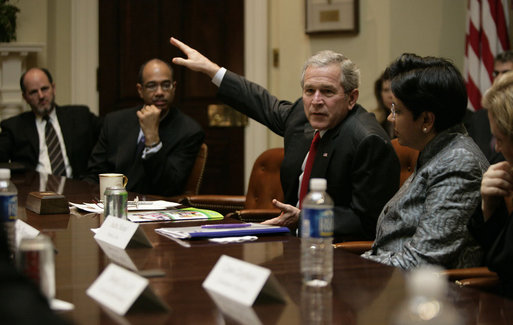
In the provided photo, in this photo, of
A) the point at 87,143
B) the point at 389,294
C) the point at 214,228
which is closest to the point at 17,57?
the point at 87,143

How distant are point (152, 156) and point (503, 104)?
8.01ft

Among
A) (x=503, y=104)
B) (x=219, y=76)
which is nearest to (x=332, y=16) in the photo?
(x=219, y=76)

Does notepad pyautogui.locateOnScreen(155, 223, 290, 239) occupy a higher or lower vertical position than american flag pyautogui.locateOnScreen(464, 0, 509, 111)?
lower

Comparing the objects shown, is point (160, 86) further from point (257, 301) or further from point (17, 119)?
point (257, 301)

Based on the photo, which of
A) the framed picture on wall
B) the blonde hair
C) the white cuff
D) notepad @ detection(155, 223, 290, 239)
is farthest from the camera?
the framed picture on wall

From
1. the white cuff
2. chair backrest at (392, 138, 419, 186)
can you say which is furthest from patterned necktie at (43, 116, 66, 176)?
chair backrest at (392, 138, 419, 186)

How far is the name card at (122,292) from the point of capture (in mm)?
1072

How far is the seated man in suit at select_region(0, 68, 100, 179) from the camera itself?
4578mm

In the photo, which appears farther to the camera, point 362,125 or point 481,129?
point 481,129

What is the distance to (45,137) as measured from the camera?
15.1 ft

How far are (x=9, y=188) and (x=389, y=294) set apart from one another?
33.7 inches

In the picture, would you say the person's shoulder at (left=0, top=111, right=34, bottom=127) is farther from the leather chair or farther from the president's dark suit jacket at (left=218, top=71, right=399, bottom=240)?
the president's dark suit jacket at (left=218, top=71, right=399, bottom=240)

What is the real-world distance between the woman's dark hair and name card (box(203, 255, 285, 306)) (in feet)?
3.18

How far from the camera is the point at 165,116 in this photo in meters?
4.04
